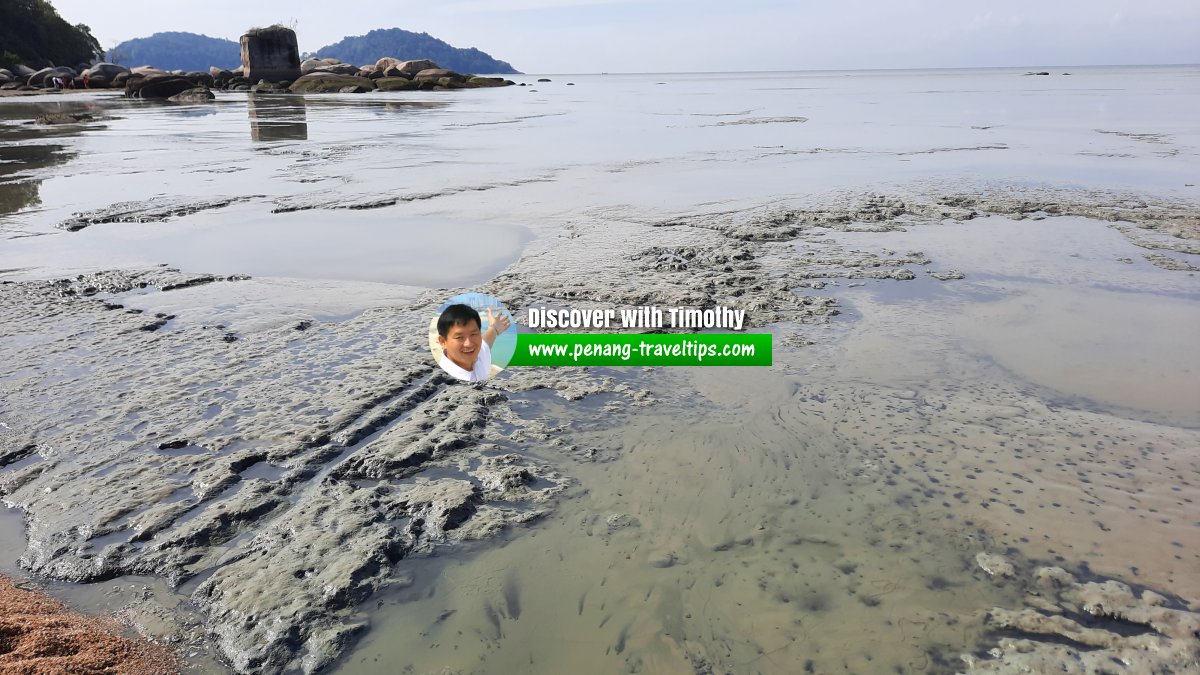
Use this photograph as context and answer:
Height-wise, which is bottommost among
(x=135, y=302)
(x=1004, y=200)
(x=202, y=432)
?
(x=202, y=432)

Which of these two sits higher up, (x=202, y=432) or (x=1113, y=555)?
(x=202, y=432)

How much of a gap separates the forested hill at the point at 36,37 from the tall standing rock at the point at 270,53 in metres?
14.0

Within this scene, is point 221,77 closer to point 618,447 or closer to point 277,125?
point 277,125

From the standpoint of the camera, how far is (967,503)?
8.59 feet

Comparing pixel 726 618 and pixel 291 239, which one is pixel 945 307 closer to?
pixel 726 618

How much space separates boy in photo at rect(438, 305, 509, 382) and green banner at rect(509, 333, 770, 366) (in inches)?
6.9

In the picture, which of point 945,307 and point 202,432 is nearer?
point 202,432

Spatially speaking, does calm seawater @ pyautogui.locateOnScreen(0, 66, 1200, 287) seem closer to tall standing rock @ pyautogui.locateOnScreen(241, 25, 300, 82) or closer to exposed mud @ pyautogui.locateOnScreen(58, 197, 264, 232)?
exposed mud @ pyautogui.locateOnScreen(58, 197, 264, 232)

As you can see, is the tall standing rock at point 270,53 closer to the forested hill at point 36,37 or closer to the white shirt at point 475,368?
the forested hill at point 36,37

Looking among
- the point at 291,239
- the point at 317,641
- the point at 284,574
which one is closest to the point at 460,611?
the point at 317,641

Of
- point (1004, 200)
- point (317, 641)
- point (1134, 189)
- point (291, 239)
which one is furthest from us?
point (1134, 189)

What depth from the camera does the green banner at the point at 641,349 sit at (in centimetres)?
388

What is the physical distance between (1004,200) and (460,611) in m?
7.94

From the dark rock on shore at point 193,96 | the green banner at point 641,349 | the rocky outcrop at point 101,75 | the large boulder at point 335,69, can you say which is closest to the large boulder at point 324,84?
the large boulder at point 335,69
